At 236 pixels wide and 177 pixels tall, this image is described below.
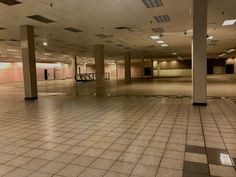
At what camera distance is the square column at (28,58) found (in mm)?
9336

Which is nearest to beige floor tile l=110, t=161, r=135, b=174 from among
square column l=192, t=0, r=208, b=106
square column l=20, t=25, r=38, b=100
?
square column l=192, t=0, r=208, b=106

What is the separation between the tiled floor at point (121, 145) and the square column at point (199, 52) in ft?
3.73

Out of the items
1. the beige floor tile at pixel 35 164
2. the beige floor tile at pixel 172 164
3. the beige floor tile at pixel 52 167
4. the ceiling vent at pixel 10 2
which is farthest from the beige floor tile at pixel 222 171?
the ceiling vent at pixel 10 2

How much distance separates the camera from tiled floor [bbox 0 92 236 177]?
8.54 ft

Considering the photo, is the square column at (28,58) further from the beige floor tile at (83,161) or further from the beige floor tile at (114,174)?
the beige floor tile at (114,174)

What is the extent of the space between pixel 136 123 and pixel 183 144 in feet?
5.09

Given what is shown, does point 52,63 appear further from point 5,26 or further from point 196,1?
point 196,1

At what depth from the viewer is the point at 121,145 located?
11.3 feet

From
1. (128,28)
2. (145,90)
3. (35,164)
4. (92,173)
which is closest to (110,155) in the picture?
(92,173)

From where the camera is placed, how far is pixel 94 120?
206 inches

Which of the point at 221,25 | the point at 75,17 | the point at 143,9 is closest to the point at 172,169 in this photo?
the point at 143,9

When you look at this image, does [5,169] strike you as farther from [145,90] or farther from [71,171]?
[145,90]

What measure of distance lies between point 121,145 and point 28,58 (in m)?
7.64

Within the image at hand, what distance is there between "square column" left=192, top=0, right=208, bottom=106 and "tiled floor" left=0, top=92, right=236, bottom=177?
3.73ft
